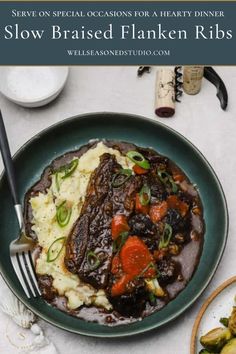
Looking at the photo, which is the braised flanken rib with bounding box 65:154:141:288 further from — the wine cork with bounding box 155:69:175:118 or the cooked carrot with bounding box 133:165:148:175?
the wine cork with bounding box 155:69:175:118

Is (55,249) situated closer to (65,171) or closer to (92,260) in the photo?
(92,260)

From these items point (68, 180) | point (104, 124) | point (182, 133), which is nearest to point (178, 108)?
point (182, 133)

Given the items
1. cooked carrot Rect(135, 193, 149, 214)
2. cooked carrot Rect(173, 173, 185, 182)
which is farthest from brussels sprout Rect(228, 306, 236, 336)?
cooked carrot Rect(173, 173, 185, 182)

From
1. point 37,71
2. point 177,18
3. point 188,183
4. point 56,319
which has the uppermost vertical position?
point 177,18

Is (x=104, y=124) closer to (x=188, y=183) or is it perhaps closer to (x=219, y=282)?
(x=188, y=183)

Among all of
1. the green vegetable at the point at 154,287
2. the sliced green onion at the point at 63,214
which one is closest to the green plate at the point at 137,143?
the green vegetable at the point at 154,287

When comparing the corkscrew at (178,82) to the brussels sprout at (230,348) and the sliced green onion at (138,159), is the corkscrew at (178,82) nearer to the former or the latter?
the sliced green onion at (138,159)
